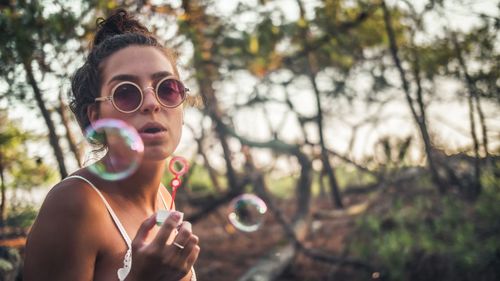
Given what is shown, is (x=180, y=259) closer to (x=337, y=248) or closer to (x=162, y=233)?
(x=162, y=233)

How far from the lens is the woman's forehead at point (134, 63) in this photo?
1.72 meters

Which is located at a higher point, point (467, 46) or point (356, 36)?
point (356, 36)

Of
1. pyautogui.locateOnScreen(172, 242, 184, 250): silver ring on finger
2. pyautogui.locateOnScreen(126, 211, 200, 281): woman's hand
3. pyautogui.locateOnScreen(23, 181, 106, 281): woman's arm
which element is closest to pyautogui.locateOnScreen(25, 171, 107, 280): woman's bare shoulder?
pyautogui.locateOnScreen(23, 181, 106, 281): woman's arm

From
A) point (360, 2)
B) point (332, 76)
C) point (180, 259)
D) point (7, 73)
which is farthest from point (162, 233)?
point (332, 76)

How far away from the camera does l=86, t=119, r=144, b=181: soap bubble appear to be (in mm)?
1649

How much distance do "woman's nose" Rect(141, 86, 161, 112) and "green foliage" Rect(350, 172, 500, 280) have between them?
13.4 ft

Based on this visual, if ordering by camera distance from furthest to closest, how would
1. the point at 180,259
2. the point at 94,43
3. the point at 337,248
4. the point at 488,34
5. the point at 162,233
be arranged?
1. the point at 337,248
2. the point at 488,34
3. the point at 94,43
4. the point at 180,259
5. the point at 162,233

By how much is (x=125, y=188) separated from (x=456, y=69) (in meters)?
6.41

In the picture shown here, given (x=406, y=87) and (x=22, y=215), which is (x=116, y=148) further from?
(x=406, y=87)

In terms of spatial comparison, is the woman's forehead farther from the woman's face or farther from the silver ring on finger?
the silver ring on finger

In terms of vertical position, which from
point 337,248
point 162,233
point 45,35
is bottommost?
point 337,248

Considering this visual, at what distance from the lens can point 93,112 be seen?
1.83 meters

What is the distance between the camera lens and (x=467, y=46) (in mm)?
6402

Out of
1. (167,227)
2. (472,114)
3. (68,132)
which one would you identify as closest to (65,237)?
(167,227)
